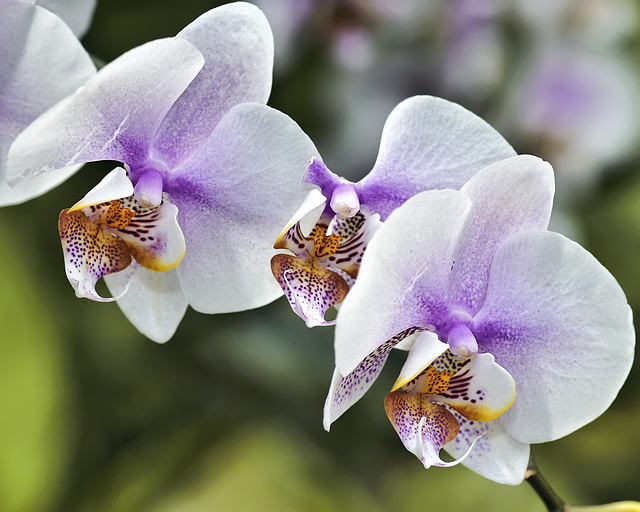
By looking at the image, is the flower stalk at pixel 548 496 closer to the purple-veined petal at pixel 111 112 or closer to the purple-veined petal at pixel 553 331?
the purple-veined petal at pixel 553 331

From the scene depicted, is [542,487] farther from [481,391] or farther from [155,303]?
[155,303]

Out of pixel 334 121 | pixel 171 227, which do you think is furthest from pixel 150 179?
pixel 334 121

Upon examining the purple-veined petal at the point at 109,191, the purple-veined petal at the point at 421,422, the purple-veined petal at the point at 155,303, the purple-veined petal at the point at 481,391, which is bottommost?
the purple-veined petal at the point at 155,303

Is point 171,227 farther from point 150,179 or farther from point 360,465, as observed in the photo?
point 360,465

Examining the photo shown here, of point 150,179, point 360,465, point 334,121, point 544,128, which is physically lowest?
point 360,465

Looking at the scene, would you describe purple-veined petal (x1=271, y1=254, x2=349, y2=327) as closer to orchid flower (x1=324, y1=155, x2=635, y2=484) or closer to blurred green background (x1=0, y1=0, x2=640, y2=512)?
orchid flower (x1=324, y1=155, x2=635, y2=484)

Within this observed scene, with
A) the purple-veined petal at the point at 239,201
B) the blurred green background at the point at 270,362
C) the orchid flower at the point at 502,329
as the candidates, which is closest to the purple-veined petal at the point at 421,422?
the orchid flower at the point at 502,329

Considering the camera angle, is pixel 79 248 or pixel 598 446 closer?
pixel 79 248
